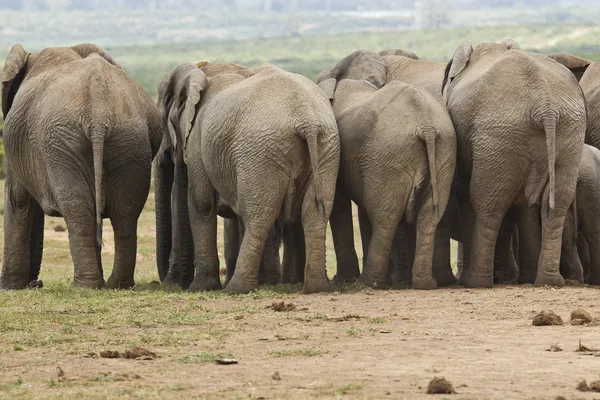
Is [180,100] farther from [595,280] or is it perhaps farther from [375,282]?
[595,280]

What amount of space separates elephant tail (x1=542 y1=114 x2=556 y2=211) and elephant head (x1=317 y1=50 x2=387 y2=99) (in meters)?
2.99

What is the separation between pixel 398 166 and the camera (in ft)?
42.1

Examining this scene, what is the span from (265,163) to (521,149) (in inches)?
92.3

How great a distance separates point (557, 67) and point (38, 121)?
15.9ft

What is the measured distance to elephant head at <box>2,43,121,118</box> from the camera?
1408 centimetres

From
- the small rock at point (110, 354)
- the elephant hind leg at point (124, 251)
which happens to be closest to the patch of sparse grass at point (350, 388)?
the small rock at point (110, 354)

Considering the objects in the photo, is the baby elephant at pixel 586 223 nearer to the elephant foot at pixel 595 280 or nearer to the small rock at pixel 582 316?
the elephant foot at pixel 595 280

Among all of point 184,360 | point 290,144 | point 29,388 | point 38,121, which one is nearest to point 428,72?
point 290,144

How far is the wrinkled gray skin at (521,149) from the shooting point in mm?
12703

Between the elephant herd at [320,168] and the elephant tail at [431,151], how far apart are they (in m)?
0.01

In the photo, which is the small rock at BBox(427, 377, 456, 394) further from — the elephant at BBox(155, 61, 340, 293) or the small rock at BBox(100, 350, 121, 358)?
the elephant at BBox(155, 61, 340, 293)

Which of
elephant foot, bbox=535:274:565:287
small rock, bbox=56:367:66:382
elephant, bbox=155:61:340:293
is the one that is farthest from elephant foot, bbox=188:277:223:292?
small rock, bbox=56:367:66:382

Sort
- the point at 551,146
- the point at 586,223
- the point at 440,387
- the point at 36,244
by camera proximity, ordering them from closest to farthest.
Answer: the point at 440,387 < the point at 551,146 < the point at 586,223 < the point at 36,244

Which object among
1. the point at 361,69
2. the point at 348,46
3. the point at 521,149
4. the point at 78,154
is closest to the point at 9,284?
the point at 78,154
